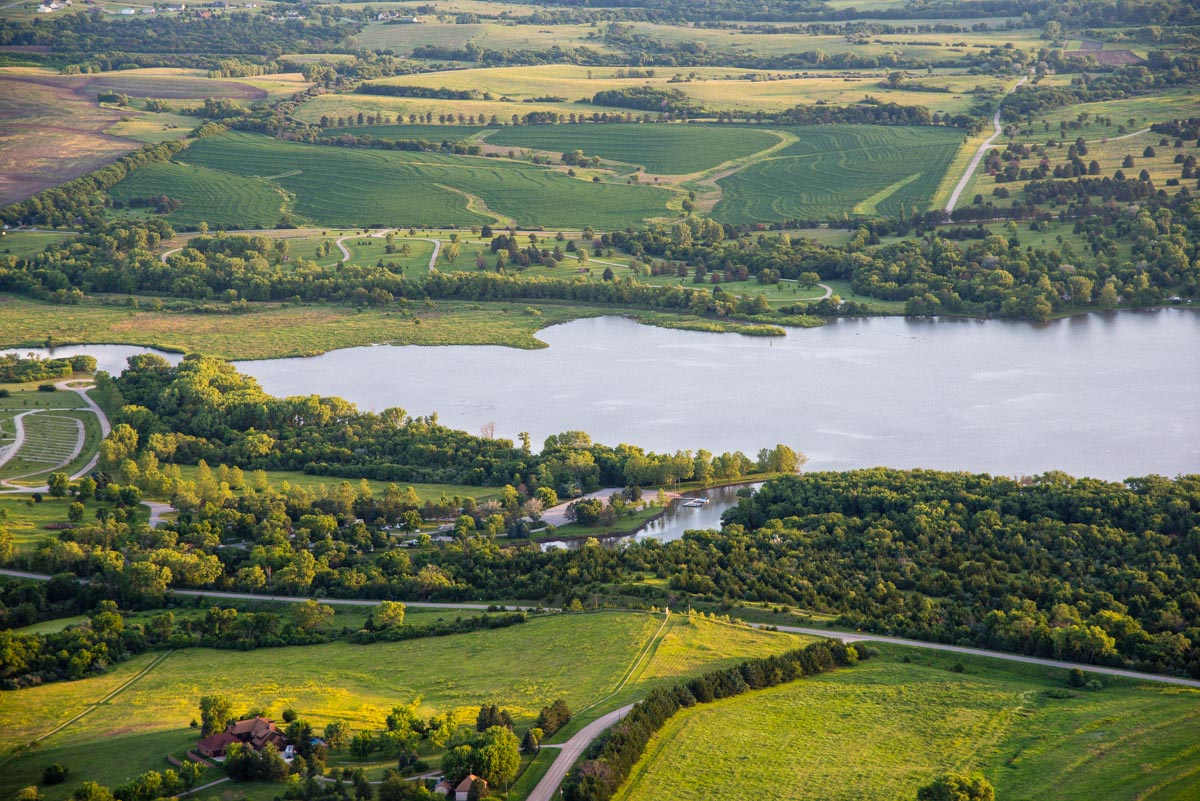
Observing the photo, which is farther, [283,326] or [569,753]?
[283,326]

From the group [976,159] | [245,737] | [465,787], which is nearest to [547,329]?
[976,159]

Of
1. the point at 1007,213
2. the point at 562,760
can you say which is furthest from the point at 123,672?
the point at 1007,213

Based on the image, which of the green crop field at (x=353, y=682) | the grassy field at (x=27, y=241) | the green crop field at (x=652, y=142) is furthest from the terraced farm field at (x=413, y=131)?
the green crop field at (x=353, y=682)

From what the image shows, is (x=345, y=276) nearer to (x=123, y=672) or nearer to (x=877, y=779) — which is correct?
(x=123, y=672)

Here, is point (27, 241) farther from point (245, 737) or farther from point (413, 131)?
point (245, 737)

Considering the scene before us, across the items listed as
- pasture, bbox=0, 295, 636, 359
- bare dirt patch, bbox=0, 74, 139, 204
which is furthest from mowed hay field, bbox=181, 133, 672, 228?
pasture, bbox=0, 295, 636, 359

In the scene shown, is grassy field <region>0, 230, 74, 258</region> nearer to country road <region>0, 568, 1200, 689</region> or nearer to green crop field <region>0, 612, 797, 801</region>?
country road <region>0, 568, 1200, 689</region>
